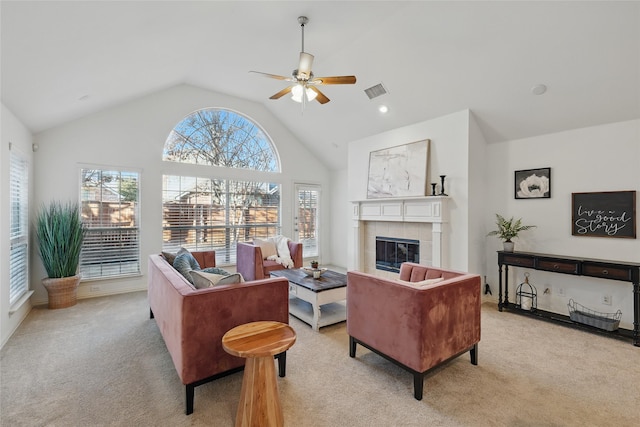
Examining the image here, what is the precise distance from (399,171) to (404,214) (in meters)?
0.75

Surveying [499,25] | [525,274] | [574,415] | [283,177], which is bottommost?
[574,415]

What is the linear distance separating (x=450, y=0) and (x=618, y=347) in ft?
12.8

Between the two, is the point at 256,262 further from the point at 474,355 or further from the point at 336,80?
the point at 474,355

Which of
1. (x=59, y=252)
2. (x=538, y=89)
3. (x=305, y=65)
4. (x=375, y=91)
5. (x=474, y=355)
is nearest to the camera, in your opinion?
(x=474, y=355)

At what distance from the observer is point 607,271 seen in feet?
10.7

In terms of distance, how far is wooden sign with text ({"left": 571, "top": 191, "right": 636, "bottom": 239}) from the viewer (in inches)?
135

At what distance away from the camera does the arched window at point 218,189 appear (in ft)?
18.0

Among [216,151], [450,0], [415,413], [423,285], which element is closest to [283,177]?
[216,151]

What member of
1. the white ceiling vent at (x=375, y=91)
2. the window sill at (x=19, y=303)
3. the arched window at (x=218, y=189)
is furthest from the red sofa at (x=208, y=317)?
the white ceiling vent at (x=375, y=91)

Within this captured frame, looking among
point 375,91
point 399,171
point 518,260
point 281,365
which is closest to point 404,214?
point 399,171

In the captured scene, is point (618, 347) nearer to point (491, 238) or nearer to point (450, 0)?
point (491, 238)

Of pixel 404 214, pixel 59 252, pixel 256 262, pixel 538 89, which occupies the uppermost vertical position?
pixel 538 89

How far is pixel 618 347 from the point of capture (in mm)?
3002

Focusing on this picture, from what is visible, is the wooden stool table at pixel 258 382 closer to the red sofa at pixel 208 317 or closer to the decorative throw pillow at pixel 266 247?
the red sofa at pixel 208 317
